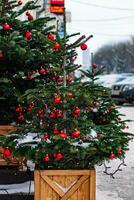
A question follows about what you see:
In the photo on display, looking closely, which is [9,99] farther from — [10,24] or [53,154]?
[53,154]

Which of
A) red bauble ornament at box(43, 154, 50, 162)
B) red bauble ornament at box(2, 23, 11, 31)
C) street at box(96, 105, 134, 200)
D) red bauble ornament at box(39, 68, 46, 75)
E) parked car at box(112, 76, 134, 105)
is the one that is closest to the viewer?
red bauble ornament at box(43, 154, 50, 162)

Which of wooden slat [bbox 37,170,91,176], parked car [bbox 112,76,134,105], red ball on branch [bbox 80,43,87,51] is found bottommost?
parked car [bbox 112,76,134,105]

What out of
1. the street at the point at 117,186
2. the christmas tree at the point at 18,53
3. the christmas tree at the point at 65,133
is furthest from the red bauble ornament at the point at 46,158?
the street at the point at 117,186

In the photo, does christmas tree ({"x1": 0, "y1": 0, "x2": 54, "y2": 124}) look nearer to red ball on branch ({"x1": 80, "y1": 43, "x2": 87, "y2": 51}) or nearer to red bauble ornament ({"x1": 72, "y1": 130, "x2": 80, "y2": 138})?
red ball on branch ({"x1": 80, "y1": 43, "x2": 87, "y2": 51})

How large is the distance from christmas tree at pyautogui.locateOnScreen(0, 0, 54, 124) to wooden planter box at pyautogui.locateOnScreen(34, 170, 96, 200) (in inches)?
62.2

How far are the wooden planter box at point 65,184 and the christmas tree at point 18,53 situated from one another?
5.18 feet

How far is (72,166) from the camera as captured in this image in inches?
202

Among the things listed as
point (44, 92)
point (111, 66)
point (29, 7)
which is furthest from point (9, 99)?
point (111, 66)

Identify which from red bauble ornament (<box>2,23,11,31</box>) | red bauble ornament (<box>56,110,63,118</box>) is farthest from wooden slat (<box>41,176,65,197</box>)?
red bauble ornament (<box>2,23,11,31</box>)

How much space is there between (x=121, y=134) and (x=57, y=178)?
0.83m

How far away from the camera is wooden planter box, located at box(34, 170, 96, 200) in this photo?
5.00 m

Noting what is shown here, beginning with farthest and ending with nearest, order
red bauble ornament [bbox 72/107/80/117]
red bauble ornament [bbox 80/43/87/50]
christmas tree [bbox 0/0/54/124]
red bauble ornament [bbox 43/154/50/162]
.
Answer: christmas tree [bbox 0/0/54/124] < red bauble ornament [bbox 80/43/87/50] < red bauble ornament [bbox 72/107/80/117] < red bauble ornament [bbox 43/154/50/162]

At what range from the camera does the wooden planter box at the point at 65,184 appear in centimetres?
500

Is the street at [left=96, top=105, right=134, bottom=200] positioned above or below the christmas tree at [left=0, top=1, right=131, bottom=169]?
below
